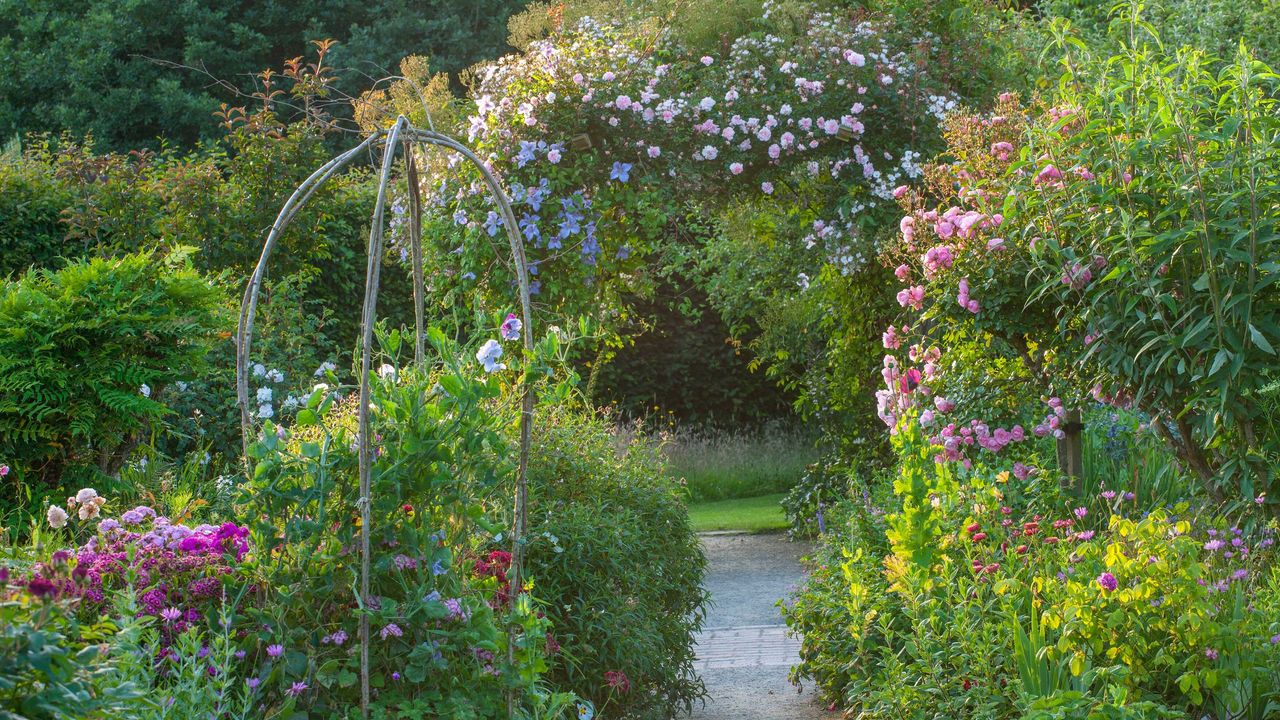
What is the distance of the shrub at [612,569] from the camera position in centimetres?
338

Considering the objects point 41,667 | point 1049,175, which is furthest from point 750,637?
point 41,667

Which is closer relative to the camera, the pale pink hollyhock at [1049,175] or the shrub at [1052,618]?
the shrub at [1052,618]

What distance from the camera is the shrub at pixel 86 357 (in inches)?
157

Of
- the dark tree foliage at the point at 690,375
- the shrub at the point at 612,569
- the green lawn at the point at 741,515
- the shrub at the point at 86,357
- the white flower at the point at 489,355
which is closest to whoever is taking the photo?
the white flower at the point at 489,355

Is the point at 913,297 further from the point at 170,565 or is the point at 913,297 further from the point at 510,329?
the point at 170,565

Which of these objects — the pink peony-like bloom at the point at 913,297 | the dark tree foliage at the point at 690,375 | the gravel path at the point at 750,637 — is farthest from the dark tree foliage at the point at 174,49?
the pink peony-like bloom at the point at 913,297

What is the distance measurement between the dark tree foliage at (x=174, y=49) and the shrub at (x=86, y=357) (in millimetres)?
9022

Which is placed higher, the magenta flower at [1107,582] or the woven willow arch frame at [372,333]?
the woven willow arch frame at [372,333]

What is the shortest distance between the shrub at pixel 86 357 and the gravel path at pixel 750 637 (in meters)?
2.33

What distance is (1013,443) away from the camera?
15.7 ft

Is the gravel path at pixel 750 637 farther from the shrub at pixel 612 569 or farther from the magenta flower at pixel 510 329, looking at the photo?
the magenta flower at pixel 510 329

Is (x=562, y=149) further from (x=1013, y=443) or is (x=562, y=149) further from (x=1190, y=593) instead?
(x=1190, y=593)

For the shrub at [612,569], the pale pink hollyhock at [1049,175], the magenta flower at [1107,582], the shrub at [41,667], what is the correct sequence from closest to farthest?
1. the shrub at [41,667]
2. the magenta flower at [1107,582]
3. the shrub at [612,569]
4. the pale pink hollyhock at [1049,175]

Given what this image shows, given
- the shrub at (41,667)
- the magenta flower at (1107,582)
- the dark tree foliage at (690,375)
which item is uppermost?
the shrub at (41,667)
